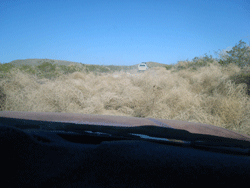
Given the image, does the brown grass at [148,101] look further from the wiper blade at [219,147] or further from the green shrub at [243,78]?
the wiper blade at [219,147]

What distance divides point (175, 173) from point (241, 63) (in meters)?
11.4

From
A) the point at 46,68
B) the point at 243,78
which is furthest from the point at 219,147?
the point at 46,68

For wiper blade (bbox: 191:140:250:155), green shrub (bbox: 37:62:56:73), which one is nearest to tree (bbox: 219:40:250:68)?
wiper blade (bbox: 191:140:250:155)

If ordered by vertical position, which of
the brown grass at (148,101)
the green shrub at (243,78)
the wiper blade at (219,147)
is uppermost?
the green shrub at (243,78)

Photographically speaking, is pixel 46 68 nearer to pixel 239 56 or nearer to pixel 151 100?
pixel 151 100

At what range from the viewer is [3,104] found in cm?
656

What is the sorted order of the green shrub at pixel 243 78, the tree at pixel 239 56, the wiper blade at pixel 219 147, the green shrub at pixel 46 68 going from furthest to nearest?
the green shrub at pixel 46 68
the tree at pixel 239 56
the green shrub at pixel 243 78
the wiper blade at pixel 219 147

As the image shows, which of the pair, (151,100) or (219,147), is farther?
(151,100)

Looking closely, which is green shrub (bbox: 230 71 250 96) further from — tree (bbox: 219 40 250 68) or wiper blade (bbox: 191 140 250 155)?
wiper blade (bbox: 191 140 250 155)

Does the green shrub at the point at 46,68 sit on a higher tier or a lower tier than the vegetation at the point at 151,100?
higher

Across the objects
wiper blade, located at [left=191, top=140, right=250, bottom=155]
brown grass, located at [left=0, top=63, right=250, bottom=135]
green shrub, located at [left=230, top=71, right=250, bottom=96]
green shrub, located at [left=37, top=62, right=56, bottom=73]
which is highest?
green shrub, located at [left=37, top=62, right=56, bottom=73]

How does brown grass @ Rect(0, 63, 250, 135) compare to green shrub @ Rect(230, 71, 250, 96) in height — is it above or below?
below

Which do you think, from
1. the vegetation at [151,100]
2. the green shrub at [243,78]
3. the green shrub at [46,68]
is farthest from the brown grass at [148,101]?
the green shrub at [46,68]

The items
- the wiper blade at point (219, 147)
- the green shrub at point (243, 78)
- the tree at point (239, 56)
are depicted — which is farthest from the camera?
the tree at point (239, 56)
